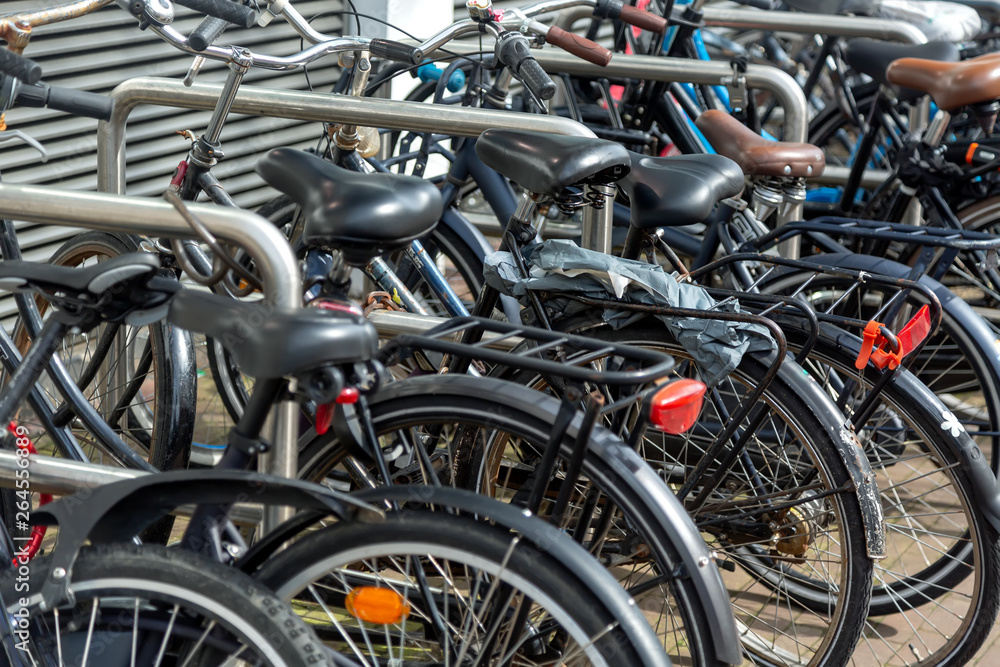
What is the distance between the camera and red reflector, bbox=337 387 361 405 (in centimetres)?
167

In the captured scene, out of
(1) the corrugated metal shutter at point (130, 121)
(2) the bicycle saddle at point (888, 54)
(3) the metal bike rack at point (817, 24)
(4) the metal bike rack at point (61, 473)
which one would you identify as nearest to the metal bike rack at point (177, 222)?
(4) the metal bike rack at point (61, 473)

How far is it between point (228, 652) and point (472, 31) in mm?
1864

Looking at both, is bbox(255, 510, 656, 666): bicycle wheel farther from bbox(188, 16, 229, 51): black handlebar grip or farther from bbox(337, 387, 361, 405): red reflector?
bbox(188, 16, 229, 51): black handlebar grip

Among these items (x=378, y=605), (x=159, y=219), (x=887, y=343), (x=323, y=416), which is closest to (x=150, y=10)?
(x=159, y=219)

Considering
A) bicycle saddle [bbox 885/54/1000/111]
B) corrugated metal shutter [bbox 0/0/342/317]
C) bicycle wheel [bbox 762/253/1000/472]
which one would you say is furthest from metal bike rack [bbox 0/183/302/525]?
bicycle saddle [bbox 885/54/1000/111]

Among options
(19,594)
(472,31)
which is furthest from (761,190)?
(19,594)

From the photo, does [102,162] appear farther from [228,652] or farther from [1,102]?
[228,652]

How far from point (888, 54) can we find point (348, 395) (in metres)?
3.39

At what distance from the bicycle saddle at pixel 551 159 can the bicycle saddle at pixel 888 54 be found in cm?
229

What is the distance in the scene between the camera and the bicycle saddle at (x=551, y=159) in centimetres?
226

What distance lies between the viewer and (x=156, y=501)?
1690 mm

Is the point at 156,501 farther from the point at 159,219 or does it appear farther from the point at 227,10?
the point at 227,10

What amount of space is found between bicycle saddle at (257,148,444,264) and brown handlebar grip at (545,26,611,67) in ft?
4.10

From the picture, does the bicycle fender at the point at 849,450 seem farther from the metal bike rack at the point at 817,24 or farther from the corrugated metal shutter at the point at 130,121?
the corrugated metal shutter at the point at 130,121
